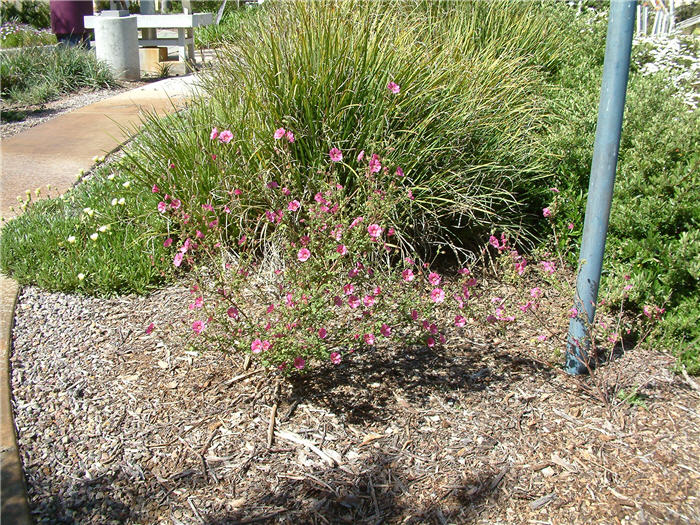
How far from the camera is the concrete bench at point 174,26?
11.1 m

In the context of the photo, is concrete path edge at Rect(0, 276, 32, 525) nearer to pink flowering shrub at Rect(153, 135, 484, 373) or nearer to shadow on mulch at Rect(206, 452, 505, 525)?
shadow on mulch at Rect(206, 452, 505, 525)

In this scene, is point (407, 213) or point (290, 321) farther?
point (407, 213)

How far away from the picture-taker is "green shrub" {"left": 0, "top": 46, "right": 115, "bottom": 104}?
859cm

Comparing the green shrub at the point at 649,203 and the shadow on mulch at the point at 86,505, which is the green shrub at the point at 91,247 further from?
the green shrub at the point at 649,203

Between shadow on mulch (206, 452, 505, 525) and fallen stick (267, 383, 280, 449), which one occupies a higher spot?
fallen stick (267, 383, 280, 449)

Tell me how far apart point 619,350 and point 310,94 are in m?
2.22

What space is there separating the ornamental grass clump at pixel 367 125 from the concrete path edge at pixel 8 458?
1.35m

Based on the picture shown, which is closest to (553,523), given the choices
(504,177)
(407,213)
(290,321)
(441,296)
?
(441,296)

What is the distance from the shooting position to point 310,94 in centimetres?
383

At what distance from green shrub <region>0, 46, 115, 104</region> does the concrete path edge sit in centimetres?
618

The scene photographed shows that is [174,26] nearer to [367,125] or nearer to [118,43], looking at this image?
[118,43]

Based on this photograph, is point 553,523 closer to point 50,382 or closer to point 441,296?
point 441,296

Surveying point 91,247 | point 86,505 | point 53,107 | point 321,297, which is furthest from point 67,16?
point 86,505

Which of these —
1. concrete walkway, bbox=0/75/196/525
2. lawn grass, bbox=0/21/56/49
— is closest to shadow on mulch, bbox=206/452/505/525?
Result: concrete walkway, bbox=0/75/196/525
